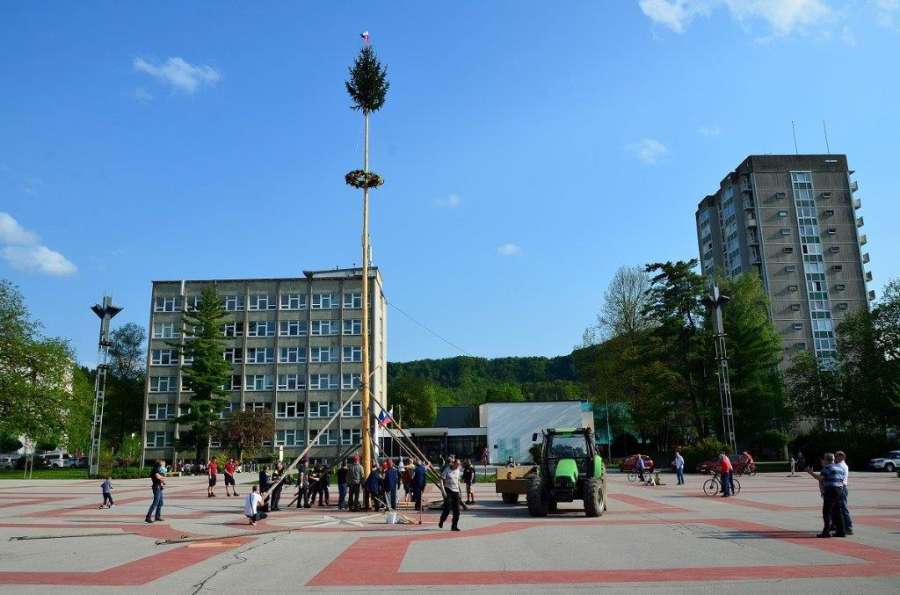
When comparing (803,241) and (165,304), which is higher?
(803,241)

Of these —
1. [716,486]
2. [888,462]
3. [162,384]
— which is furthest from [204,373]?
[888,462]

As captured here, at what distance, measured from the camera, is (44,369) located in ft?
160

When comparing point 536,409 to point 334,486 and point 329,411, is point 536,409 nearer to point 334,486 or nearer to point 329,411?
point 329,411

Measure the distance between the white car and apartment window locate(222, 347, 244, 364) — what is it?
57221 mm

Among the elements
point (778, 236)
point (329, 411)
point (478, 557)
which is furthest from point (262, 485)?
point (778, 236)

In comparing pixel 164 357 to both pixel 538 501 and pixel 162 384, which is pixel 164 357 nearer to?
pixel 162 384

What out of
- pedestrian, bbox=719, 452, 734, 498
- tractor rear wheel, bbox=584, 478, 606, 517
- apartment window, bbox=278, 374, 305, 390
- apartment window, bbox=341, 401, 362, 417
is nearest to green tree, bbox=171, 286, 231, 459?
apartment window, bbox=278, 374, 305, 390

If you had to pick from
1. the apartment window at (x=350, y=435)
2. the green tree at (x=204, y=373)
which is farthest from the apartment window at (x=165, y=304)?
the apartment window at (x=350, y=435)

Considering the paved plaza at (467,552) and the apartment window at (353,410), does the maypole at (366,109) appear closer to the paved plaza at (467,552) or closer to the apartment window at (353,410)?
the paved plaza at (467,552)

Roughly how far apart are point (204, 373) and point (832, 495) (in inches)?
2243

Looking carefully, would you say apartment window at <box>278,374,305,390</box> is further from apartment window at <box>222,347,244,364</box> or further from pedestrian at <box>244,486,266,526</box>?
pedestrian at <box>244,486,266,526</box>

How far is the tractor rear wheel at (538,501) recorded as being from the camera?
18297mm

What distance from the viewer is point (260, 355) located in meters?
70.8

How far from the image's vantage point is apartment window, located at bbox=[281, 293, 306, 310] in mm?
71375
